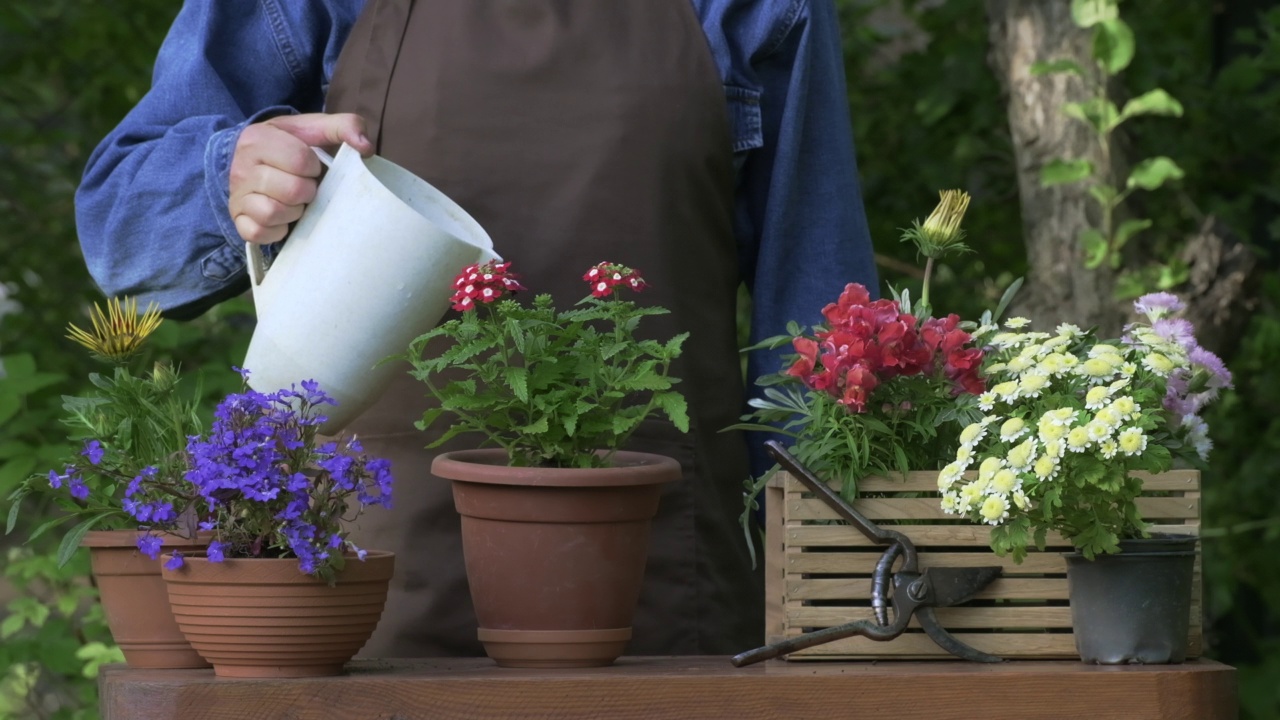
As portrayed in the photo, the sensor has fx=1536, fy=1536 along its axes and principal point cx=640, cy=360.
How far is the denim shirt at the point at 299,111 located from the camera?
5.11 ft

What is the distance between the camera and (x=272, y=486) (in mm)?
1173

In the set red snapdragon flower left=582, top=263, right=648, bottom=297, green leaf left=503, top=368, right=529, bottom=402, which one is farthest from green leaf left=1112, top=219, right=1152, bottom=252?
green leaf left=503, top=368, right=529, bottom=402

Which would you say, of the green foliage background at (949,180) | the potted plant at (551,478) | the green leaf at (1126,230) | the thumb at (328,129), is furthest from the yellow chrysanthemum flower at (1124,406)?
the green foliage background at (949,180)

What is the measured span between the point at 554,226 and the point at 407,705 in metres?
0.57

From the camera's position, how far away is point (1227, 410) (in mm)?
3240

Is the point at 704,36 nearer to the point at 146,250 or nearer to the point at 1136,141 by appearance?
the point at 146,250

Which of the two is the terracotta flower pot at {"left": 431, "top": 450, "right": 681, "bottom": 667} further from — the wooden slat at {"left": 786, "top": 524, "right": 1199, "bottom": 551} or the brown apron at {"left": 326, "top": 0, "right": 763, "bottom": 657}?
the brown apron at {"left": 326, "top": 0, "right": 763, "bottom": 657}

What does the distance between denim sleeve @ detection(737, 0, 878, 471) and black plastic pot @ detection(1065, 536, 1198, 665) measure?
53cm

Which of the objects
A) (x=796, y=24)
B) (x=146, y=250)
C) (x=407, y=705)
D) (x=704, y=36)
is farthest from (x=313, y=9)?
(x=407, y=705)

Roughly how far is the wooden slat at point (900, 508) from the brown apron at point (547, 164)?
0.98 feet

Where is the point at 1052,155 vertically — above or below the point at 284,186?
above

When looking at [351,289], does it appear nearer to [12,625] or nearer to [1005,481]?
[1005,481]

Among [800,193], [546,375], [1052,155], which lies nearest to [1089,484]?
[546,375]

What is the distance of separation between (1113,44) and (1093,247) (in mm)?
354
